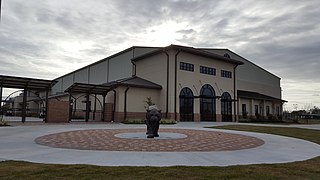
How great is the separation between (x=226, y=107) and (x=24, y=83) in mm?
23910

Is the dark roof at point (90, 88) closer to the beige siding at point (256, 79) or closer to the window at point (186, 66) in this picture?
the window at point (186, 66)

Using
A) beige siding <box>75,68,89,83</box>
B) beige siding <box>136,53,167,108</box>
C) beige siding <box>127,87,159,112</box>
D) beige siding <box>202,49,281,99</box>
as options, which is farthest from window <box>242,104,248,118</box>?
beige siding <box>75,68,89,83</box>

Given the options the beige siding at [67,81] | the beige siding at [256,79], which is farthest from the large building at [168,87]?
the beige siding at [67,81]

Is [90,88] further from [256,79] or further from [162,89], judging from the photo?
[256,79]

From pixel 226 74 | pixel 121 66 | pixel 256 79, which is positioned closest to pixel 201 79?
pixel 226 74

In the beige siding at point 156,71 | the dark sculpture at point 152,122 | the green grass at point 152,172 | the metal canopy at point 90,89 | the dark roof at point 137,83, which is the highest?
the beige siding at point 156,71

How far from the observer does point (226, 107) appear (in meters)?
35.1

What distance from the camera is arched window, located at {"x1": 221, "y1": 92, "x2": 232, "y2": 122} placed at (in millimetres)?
34562

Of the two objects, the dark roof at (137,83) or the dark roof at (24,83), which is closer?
the dark roof at (24,83)

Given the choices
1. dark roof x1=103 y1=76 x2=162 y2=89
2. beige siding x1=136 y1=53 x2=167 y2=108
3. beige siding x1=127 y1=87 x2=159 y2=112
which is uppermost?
Answer: beige siding x1=136 y1=53 x2=167 y2=108

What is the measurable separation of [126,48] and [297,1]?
87.0 ft

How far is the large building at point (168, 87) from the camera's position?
Answer: 94.1 ft

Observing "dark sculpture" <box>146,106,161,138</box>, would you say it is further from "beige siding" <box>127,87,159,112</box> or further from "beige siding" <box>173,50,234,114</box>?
"beige siding" <box>173,50,234,114</box>

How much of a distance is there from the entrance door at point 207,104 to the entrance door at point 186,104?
1.73 metres
